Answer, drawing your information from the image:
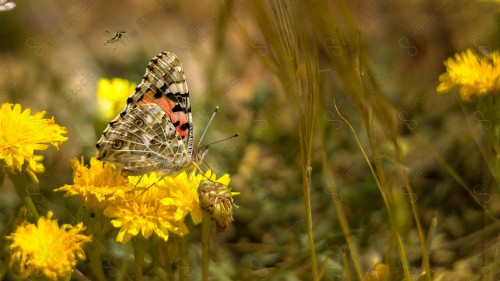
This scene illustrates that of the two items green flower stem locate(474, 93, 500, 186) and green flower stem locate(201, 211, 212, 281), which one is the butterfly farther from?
green flower stem locate(474, 93, 500, 186)

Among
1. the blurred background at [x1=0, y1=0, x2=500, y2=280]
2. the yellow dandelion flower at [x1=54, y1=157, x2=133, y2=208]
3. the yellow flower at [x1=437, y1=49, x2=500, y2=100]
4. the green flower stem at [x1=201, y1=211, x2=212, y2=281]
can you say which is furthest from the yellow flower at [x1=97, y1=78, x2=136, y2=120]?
the yellow flower at [x1=437, y1=49, x2=500, y2=100]

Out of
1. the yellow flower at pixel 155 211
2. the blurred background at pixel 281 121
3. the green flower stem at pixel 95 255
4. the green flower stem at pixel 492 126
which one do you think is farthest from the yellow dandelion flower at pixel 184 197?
the green flower stem at pixel 492 126

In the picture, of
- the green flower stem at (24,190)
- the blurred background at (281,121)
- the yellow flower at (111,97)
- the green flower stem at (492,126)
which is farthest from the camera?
the blurred background at (281,121)

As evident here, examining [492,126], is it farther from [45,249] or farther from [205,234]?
[45,249]

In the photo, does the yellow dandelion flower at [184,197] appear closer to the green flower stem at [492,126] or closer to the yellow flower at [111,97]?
the yellow flower at [111,97]

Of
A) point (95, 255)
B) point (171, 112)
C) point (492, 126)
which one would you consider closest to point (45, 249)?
point (95, 255)

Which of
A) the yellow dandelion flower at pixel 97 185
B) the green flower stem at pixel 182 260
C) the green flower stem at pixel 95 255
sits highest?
the yellow dandelion flower at pixel 97 185

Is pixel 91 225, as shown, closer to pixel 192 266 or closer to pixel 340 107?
pixel 192 266
